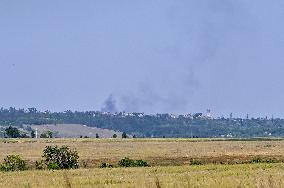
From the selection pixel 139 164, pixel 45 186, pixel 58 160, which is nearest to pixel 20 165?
pixel 58 160

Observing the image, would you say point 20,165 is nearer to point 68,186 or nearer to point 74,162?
point 74,162

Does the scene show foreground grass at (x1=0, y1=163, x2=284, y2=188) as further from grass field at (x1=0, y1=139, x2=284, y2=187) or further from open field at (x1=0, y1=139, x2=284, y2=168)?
open field at (x1=0, y1=139, x2=284, y2=168)

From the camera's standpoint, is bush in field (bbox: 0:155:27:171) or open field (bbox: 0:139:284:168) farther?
open field (bbox: 0:139:284:168)

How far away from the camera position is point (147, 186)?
61.9 ft

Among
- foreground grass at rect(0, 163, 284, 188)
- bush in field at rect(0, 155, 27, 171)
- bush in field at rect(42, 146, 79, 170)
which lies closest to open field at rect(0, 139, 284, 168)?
bush in field at rect(42, 146, 79, 170)

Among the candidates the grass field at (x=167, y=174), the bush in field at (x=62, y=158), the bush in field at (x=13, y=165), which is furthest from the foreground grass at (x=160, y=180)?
the bush in field at (x=62, y=158)

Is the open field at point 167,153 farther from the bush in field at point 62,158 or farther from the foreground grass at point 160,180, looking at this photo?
the foreground grass at point 160,180

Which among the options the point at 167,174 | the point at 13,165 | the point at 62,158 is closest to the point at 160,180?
the point at 167,174

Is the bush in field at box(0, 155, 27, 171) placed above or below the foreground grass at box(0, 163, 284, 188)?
below

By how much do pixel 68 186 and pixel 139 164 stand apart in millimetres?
46210

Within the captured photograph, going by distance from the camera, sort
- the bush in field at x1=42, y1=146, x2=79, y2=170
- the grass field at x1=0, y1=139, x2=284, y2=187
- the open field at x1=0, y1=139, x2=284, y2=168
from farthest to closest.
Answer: the open field at x1=0, y1=139, x2=284, y2=168, the bush in field at x1=42, y1=146, x2=79, y2=170, the grass field at x1=0, y1=139, x2=284, y2=187

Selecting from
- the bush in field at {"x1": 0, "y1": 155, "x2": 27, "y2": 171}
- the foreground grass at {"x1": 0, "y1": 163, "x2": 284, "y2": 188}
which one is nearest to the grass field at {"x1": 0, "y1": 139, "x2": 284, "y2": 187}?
the foreground grass at {"x1": 0, "y1": 163, "x2": 284, "y2": 188}

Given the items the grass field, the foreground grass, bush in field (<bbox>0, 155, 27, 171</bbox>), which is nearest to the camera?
the foreground grass

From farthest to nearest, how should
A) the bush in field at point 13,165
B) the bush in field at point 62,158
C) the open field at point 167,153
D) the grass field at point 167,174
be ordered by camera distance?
1. the open field at point 167,153
2. the bush in field at point 62,158
3. the bush in field at point 13,165
4. the grass field at point 167,174
